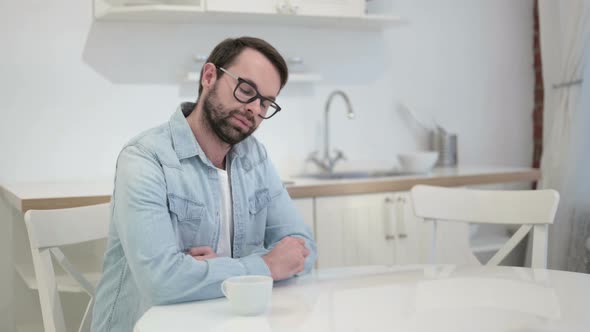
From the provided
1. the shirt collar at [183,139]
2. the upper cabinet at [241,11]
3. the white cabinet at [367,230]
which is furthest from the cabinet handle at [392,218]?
the shirt collar at [183,139]

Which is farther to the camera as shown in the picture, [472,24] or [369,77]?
[472,24]

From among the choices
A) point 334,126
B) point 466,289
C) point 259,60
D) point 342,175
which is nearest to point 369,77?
point 334,126

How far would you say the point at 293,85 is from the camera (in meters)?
3.56

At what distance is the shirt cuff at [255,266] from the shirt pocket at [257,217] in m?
0.30

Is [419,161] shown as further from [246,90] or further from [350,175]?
[246,90]

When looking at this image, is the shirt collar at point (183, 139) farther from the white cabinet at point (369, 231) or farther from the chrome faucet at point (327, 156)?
the chrome faucet at point (327, 156)

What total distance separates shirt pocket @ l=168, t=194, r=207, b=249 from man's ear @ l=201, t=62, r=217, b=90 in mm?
332

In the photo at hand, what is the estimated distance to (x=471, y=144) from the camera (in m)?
4.05

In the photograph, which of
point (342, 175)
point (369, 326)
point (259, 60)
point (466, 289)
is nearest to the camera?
point (369, 326)

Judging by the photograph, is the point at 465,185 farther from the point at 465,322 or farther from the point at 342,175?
the point at 465,322

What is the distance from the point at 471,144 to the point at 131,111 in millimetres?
1925

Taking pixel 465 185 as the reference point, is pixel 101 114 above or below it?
above

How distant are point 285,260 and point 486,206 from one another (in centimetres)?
84

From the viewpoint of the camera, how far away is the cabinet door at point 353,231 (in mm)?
2973
